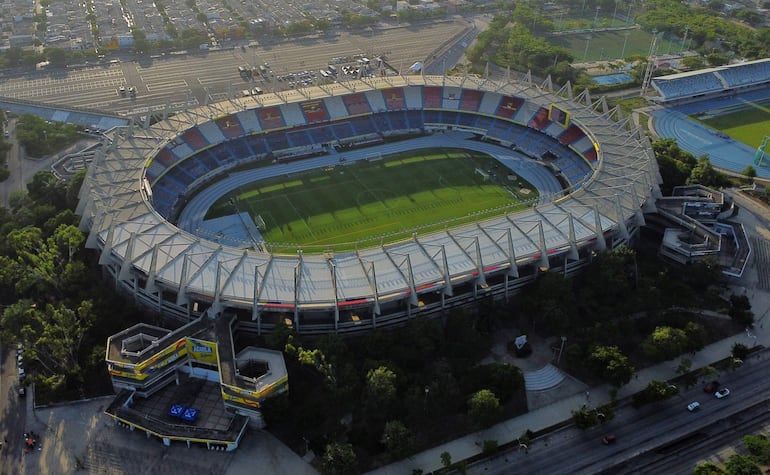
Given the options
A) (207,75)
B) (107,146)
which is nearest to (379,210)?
(107,146)

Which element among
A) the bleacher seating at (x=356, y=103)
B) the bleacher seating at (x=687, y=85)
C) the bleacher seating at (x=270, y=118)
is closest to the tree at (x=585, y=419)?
the bleacher seating at (x=356, y=103)

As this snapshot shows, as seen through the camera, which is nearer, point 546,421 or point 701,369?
point 546,421

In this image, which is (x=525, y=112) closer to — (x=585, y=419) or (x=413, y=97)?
A: (x=413, y=97)

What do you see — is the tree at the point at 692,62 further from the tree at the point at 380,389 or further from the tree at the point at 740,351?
the tree at the point at 380,389

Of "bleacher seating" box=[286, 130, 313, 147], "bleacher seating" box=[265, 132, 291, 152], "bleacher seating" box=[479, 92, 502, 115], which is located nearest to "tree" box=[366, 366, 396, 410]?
"bleacher seating" box=[265, 132, 291, 152]

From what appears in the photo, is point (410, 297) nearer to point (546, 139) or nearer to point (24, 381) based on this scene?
point (24, 381)
